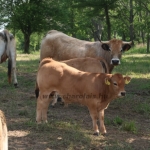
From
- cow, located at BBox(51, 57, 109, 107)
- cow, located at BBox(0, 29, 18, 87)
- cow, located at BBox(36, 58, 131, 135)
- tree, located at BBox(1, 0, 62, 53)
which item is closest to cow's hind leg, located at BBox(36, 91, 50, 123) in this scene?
cow, located at BBox(36, 58, 131, 135)

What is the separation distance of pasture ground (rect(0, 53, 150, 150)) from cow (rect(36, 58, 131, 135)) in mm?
378

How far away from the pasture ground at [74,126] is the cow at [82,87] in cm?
38

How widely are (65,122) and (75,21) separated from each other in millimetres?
43111

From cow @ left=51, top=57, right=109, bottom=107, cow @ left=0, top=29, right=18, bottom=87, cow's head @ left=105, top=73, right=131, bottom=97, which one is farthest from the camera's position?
cow @ left=0, top=29, right=18, bottom=87

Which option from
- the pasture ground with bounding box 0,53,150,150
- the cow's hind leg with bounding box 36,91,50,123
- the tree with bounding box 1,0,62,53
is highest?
the tree with bounding box 1,0,62,53

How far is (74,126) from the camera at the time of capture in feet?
19.5

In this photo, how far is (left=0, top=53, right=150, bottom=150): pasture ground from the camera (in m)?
5.07

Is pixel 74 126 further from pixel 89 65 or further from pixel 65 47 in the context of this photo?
pixel 65 47

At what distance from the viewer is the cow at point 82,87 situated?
577 centimetres

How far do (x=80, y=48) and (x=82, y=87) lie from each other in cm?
375

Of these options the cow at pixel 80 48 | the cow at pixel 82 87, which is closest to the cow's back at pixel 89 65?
the cow at pixel 80 48

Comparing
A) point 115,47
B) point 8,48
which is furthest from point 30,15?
point 115,47

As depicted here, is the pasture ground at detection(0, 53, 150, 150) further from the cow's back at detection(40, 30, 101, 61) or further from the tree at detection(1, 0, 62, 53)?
the tree at detection(1, 0, 62, 53)

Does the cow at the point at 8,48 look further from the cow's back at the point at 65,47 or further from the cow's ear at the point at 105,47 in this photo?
the cow's ear at the point at 105,47
